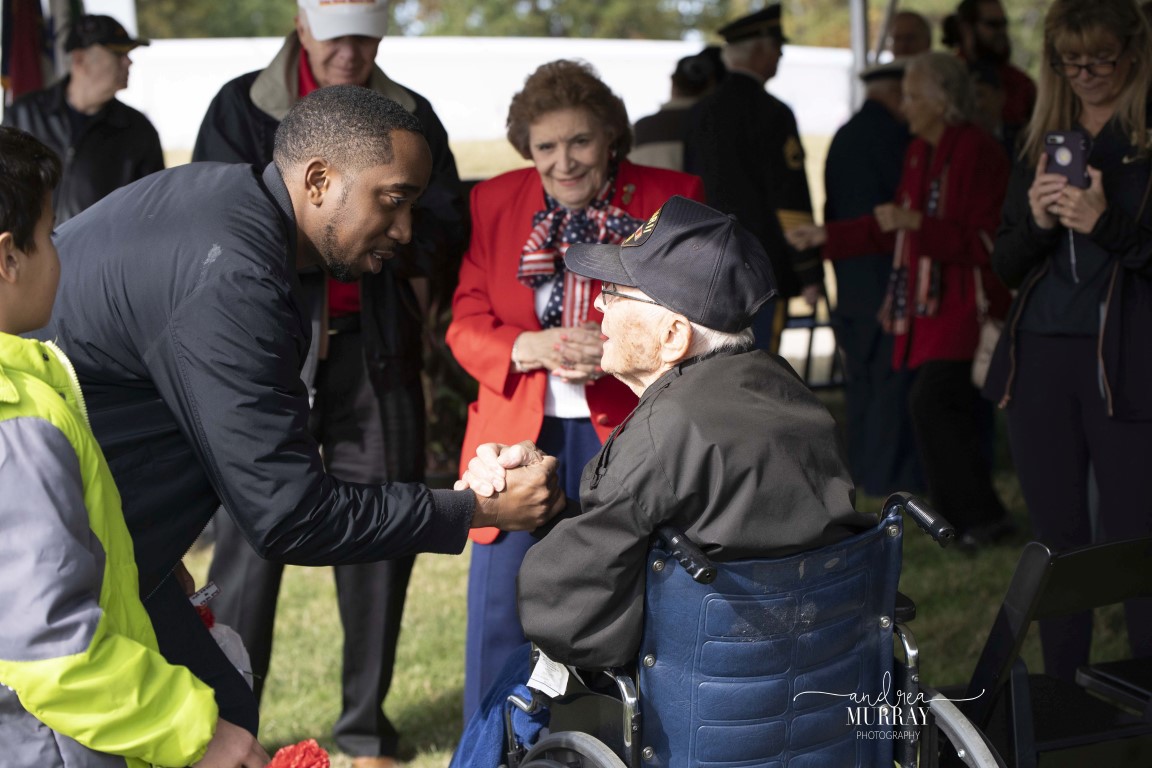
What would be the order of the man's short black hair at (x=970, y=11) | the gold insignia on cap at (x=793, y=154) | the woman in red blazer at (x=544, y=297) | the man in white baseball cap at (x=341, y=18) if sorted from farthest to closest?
the man's short black hair at (x=970, y=11) → the gold insignia on cap at (x=793, y=154) → the man in white baseball cap at (x=341, y=18) → the woman in red blazer at (x=544, y=297)

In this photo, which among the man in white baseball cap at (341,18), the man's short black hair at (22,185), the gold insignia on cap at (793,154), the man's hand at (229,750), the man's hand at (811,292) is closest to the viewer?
the man's short black hair at (22,185)

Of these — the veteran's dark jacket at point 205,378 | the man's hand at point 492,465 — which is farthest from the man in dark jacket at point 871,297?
the veteran's dark jacket at point 205,378

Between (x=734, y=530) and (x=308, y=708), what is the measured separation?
8.35ft

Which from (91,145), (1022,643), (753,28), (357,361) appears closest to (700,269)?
(1022,643)

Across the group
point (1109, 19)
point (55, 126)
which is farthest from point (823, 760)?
point (55, 126)

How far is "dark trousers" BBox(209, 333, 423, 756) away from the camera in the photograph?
394cm

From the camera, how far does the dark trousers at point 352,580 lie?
394 cm

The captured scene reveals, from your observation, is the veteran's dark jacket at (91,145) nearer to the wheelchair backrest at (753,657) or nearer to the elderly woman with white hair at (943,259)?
the elderly woman with white hair at (943,259)

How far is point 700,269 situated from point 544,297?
1097 millimetres

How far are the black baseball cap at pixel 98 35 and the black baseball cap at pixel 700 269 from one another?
377cm

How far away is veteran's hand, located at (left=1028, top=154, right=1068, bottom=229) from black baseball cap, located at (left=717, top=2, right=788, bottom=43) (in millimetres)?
2786

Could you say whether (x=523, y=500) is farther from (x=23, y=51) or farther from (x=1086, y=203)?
(x=23, y=51)

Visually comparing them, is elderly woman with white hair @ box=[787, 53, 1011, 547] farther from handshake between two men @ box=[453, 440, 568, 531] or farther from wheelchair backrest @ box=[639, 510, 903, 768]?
wheelchair backrest @ box=[639, 510, 903, 768]

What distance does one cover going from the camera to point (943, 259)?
6074 mm
